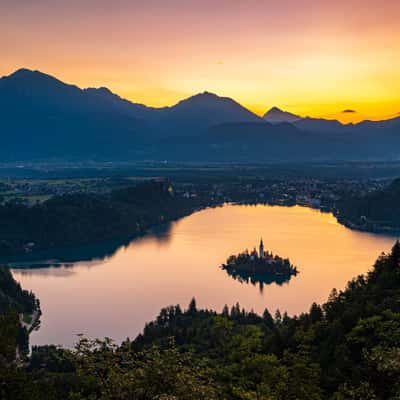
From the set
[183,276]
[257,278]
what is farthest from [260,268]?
[183,276]

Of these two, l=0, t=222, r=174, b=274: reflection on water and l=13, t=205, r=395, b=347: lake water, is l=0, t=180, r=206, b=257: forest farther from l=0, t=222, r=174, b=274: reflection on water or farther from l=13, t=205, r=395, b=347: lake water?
l=13, t=205, r=395, b=347: lake water

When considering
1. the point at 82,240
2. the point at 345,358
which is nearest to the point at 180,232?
the point at 82,240

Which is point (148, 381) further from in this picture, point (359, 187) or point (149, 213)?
point (359, 187)

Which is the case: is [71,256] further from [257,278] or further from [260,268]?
[257,278]

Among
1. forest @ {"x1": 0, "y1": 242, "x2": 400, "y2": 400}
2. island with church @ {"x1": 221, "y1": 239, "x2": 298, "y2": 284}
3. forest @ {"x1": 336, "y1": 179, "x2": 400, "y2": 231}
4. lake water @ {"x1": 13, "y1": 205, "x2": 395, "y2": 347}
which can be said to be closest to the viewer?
forest @ {"x1": 0, "y1": 242, "x2": 400, "y2": 400}

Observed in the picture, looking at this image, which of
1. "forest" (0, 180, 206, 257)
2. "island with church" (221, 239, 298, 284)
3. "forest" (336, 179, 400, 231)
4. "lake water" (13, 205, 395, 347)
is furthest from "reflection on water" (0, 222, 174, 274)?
"forest" (336, 179, 400, 231)

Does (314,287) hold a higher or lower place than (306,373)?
lower
